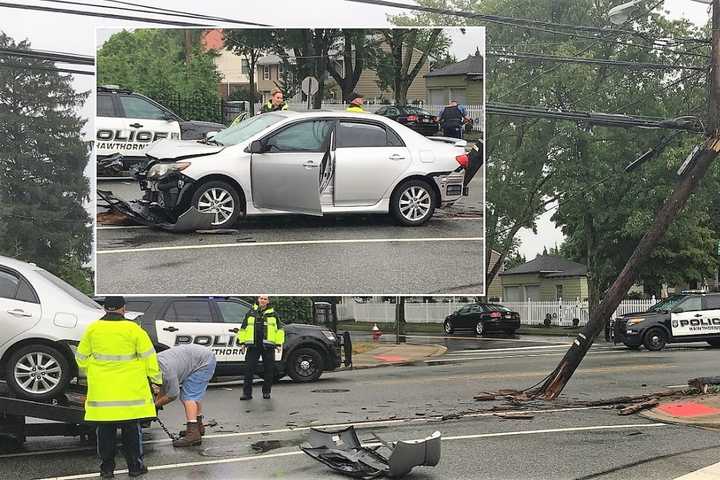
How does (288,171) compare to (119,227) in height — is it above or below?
above

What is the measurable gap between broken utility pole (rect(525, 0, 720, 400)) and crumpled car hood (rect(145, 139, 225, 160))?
19.6 ft

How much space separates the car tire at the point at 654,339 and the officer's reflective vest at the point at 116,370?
58.1ft

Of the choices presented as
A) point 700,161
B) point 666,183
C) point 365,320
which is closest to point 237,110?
point 700,161

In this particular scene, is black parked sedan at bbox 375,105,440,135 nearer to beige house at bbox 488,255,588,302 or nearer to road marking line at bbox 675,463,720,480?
road marking line at bbox 675,463,720,480

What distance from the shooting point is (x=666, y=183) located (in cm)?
3231

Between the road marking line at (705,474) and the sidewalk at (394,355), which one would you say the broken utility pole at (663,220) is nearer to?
the road marking line at (705,474)

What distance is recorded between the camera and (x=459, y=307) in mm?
42406

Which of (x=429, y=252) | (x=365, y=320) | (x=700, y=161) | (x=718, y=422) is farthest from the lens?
(x=365, y=320)

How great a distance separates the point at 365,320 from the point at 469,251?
3526 centimetres

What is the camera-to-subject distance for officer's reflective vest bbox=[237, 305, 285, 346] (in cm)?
1432

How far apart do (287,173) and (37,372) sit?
5361 millimetres

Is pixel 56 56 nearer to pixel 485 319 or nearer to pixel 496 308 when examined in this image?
pixel 485 319

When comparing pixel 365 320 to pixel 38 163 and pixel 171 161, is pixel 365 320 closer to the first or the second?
Answer: pixel 38 163

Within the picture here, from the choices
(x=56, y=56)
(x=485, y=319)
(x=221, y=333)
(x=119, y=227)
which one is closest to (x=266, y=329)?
(x=221, y=333)
